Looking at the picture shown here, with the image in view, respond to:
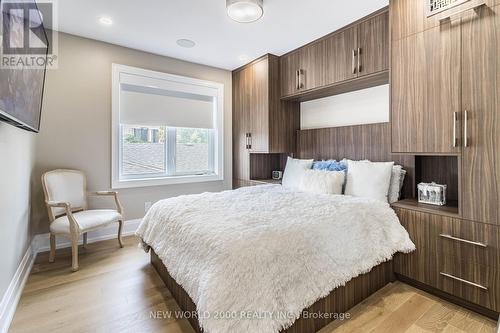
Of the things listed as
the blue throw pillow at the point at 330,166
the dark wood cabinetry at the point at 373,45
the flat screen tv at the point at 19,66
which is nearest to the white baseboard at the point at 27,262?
the flat screen tv at the point at 19,66

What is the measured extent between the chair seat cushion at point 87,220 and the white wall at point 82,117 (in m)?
0.50

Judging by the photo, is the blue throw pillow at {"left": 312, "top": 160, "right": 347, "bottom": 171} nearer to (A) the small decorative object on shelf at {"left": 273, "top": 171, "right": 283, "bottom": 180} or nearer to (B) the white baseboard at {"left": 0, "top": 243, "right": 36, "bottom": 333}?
(A) the small decorative object on shelf at {"left": 273, "top": 171, "right": 283, "bottom": 180}

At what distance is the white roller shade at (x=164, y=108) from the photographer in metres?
3.50

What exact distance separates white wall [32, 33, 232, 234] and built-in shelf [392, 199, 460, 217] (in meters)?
3.33

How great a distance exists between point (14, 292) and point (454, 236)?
3516 millimetres

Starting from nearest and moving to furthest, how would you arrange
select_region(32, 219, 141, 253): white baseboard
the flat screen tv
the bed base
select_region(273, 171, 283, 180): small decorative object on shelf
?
the flat screen tv, the bed base, select_region(32, 219, 141, 253): white baseboard, select_region(273, 171, 283, 180): small decorative object on shelf

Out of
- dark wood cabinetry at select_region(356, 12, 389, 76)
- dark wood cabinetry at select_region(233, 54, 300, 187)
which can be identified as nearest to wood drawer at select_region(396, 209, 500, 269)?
dark wood cabinetry at select_region(356, 12, 389, 76)

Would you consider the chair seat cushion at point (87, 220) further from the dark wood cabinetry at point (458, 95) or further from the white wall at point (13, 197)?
the dark wood cabinetry at point (458, 95)

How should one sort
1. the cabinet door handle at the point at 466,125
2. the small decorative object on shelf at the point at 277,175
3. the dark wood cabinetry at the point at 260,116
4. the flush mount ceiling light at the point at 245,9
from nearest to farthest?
the cabinet door handle at the point at 466,125
the flush mount ceiling light at the point at 245,9
the dark wood cabinetry at the point at 260,116
the small decorative object on shelf at the point at 277,175

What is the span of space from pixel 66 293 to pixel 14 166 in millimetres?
1179

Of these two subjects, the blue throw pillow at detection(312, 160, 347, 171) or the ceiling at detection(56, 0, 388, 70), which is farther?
the blue throw pillow at detection(312, 160, 347, 171)

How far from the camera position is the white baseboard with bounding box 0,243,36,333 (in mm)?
1627

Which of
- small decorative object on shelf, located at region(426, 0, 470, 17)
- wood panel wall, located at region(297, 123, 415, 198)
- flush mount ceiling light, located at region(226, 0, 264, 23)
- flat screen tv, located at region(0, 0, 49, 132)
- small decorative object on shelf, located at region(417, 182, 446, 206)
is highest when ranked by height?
flush mount ceiling light, located at region(226, 0, 264, 23)

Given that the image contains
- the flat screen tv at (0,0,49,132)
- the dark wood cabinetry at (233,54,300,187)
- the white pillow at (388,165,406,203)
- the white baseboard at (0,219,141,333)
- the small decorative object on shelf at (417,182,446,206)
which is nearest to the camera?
the flat screen tv at (0,0,49,132)
